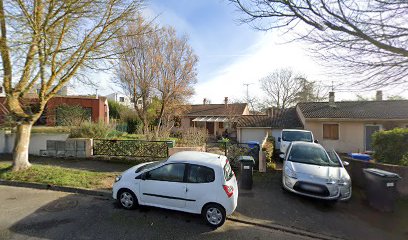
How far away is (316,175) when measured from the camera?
6.04m

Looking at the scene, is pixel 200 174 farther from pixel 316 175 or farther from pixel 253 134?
pixel 253 134

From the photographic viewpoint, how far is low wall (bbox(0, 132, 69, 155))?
1052 cm

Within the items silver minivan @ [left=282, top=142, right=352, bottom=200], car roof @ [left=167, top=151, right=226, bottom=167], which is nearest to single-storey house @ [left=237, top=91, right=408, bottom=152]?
silver minivan @ [left=282, top=142, right=352, bottom=200]

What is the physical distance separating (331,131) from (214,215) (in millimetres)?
16717

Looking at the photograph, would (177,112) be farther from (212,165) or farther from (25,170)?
(212,165)

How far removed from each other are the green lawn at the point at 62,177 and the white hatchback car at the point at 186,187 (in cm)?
190

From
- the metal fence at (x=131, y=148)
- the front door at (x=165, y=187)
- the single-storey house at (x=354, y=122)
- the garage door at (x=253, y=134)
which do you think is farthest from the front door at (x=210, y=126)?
Result: the front door at (x=165, y=187)

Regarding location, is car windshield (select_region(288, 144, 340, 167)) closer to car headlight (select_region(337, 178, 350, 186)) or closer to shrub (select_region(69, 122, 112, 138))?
car headlight (select_region(337, 178, 350, 186))

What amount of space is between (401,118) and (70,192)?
20.2 metres

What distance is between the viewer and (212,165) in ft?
15.8

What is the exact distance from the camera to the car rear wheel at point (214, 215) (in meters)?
4.62

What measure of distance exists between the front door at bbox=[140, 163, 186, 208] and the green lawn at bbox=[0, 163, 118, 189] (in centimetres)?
221

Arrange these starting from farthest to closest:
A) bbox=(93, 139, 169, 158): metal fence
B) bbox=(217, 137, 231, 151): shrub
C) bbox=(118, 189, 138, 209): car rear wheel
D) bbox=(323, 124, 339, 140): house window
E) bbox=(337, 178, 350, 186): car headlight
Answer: bbox=(323, 124, 339, 140): house window < bbox=(93, 139, 169, 158): metal fence < bbox=(217, 137, 231, 151): shrub < bbox=(337, 178, 350, 186): car headlight < bbox=(118, 189, 138, 209): car rear wheel

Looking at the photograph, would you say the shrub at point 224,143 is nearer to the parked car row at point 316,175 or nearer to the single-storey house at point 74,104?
the parked car row at point 316,175
